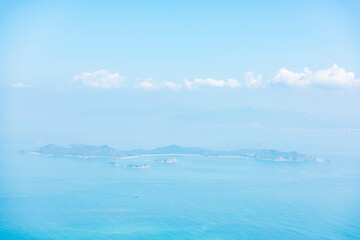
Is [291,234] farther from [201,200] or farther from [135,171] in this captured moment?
[135,171]

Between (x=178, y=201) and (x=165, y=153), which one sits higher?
(x=165, y=153)

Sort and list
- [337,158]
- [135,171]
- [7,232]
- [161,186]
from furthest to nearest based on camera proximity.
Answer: [337,158] → [135,171] → [161,186] → [7,232]

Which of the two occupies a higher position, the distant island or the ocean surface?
the distant island

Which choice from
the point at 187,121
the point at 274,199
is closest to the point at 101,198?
the point at 274,199

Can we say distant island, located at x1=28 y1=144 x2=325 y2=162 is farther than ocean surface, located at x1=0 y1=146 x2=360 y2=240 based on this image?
Yes

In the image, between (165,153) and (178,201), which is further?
(165,153)

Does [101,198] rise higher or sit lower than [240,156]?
lower

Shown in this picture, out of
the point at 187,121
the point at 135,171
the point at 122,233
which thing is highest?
the point at 187,121

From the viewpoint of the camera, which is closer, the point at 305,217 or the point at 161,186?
the point at 305,217
